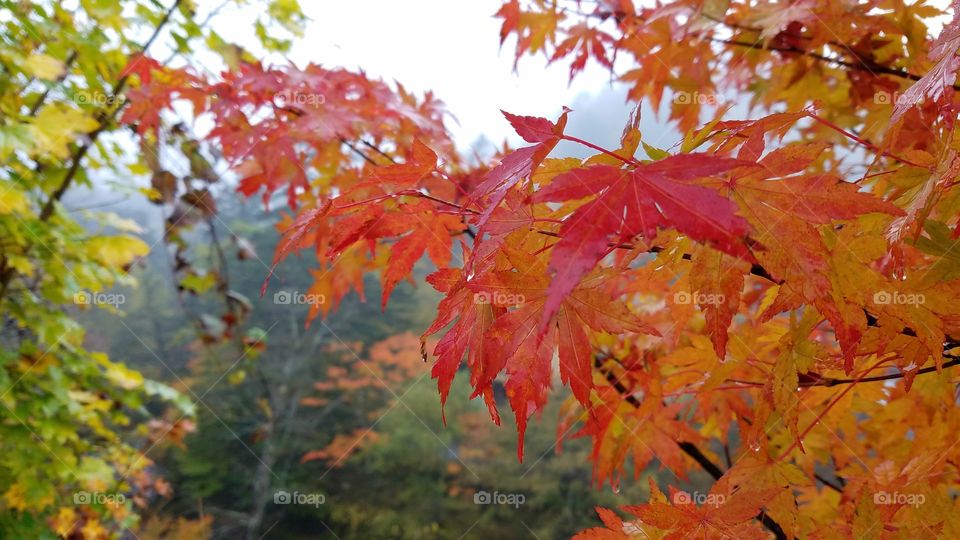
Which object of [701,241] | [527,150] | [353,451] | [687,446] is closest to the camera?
[701,241]

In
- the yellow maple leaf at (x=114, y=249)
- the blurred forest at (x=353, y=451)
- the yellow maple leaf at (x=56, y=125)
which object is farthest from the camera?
the blurred forest at (x=353, y=451)

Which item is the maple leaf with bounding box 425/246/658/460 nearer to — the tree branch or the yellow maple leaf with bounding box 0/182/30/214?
the tree branch

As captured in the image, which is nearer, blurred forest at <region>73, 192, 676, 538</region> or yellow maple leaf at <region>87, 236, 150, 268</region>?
yellow maple leaf at <region>87, 236, 150, 268</region>

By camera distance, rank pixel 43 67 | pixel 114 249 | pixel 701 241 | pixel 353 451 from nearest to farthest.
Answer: pixel 701 241 → pixel 43 67 → pixel 114 249 → pixel 353 451

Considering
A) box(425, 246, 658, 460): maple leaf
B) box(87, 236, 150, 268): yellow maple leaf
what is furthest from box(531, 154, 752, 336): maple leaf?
box(87, 236, 150, 268): yellow maple leaf

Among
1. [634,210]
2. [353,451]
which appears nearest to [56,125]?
[634,210]

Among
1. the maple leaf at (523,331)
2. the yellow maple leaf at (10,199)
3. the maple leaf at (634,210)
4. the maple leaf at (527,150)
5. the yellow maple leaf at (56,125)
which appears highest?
the yellow maple leaf at (56,125)

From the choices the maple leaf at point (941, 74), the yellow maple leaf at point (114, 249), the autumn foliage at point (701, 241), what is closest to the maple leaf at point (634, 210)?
the autumn foliage at point (701, 241)

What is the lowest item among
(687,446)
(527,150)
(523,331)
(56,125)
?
(687,446)

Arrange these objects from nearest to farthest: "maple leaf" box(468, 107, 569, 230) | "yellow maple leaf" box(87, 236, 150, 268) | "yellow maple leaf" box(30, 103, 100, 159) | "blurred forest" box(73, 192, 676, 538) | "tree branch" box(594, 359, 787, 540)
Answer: "maple leaf" box(468, 107, 569, 230) < "tree branch" box(594, 359, 787, 540) < "yellow maple leaf" box(30, 103, 100, 159) < "yellow maple leaf" box(87, 236, 150, 268) < "blurred forest" box(73, 192, 676, 538)

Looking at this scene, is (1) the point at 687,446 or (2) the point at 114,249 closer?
(1) the point at 687,446

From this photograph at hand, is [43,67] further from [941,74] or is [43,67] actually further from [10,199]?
[941,74]

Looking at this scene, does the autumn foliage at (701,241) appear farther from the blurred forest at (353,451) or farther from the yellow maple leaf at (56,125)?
the blurred forest at (353,451)

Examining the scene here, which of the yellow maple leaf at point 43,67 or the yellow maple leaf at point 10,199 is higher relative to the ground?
the yellow maple leaf at point 43,67
